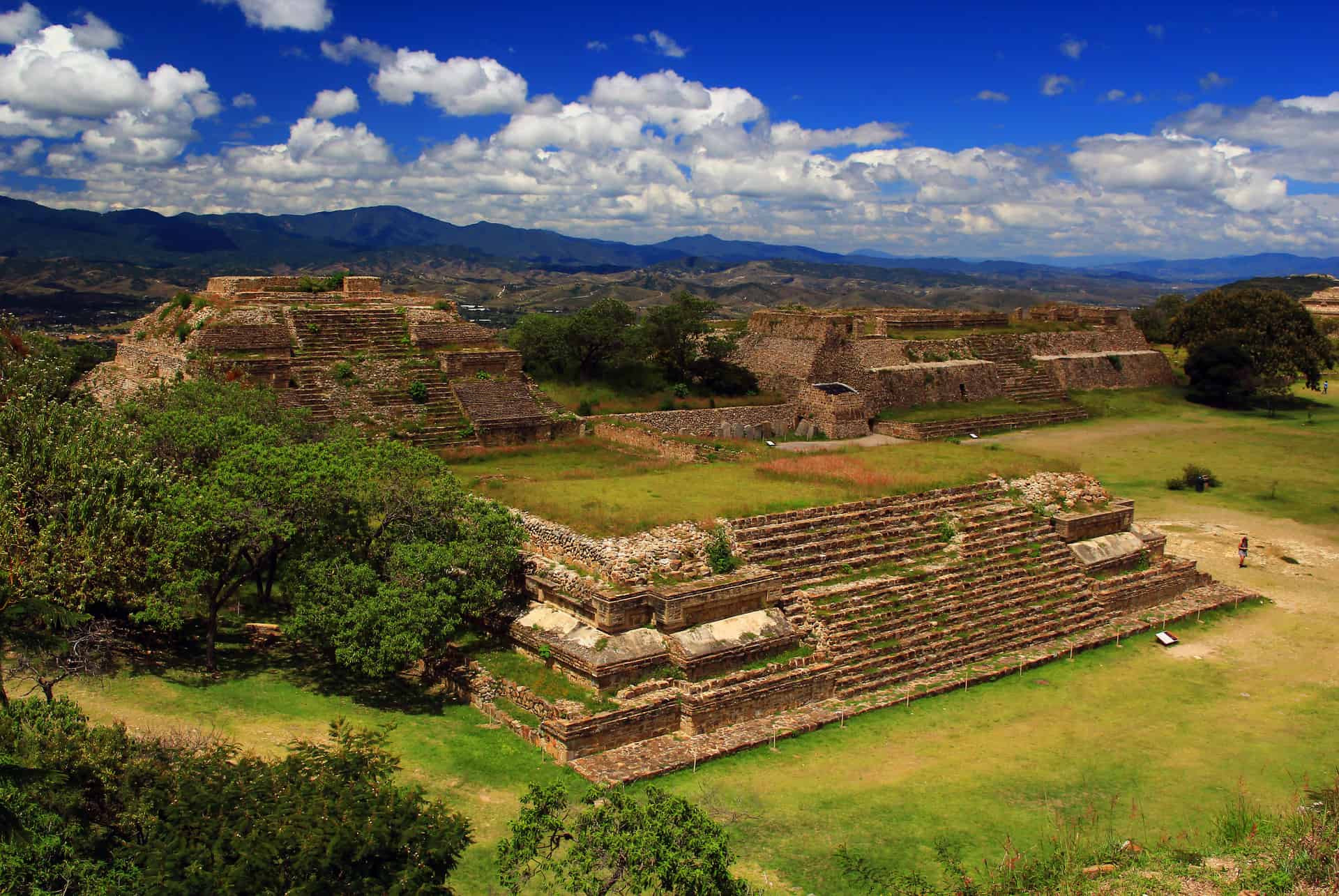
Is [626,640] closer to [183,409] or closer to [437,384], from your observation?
[183,409]

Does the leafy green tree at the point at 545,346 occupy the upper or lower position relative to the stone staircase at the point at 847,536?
upper

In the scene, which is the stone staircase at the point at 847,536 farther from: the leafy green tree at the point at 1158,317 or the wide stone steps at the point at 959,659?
the leafy green tree at the point at 1158,317

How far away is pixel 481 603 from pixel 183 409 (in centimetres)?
807

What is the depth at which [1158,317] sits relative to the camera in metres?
68.5

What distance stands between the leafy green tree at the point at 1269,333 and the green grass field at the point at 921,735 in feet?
91.9

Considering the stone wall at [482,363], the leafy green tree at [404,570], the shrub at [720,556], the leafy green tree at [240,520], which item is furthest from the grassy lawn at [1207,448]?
the leafy green tree at [240,520]

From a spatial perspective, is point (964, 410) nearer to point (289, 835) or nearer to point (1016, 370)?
point (1016, 370)

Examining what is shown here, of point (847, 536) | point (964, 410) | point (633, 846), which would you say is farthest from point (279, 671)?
point (964, 410)

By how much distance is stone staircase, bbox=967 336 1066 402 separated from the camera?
41.5m

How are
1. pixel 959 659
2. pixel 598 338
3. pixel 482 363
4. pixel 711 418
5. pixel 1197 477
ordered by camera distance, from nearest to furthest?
pixel 959 659, pixel 482 363, pixel 1197 477, pixel 711 418, pixel 598 338

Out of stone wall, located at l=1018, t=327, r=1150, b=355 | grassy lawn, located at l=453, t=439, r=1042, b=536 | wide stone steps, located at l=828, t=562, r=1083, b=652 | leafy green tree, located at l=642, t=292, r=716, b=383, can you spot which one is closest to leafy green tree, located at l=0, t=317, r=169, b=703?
grassy lawn, located at l=453, t=439, r=1042, b=536

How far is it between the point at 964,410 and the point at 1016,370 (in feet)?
22.3

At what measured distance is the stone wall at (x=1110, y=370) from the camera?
44.2m

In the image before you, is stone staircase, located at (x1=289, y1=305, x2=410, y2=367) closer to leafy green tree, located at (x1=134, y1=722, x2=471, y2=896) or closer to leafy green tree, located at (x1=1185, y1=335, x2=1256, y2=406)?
leafy green tree, located at (x1=134, y1=722, x2=471, y2=896)
